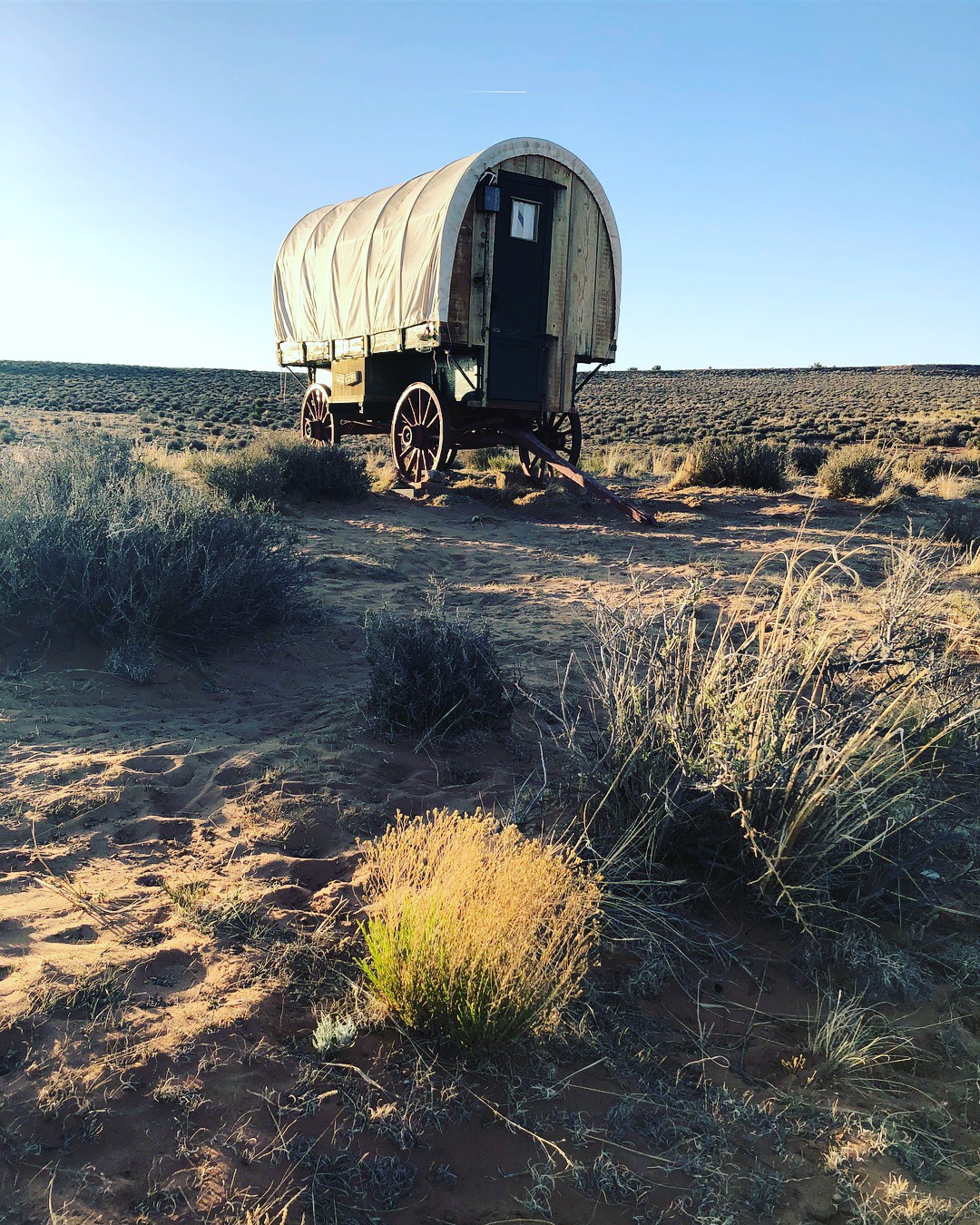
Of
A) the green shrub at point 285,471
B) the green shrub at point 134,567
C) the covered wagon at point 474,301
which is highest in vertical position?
the covered wagon at point 474,301

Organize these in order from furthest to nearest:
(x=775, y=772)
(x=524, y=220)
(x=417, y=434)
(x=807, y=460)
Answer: (x=807, y=460) < (x=417, y=434) < (x=524, y=220) < (x=775, y=772)

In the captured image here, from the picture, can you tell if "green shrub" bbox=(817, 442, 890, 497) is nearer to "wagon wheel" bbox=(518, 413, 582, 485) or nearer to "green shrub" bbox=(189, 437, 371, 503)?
"wagon wheel" bbox=(518, 413, 582, 485)

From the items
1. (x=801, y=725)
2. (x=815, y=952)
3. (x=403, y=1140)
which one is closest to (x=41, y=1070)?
(x=403, y=1140)

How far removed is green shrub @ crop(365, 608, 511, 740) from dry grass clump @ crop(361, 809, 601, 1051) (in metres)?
1.61

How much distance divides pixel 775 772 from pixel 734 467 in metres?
10.1

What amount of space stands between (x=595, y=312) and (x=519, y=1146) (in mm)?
10453

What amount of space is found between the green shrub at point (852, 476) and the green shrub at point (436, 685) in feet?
29.1

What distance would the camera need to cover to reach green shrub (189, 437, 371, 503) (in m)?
9.43

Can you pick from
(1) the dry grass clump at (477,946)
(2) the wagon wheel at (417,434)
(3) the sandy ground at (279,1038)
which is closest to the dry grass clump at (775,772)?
(3) the sandy ground at (279,1038)

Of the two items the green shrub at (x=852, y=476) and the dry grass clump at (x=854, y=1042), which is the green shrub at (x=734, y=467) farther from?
the dry grass clump at (x=854, y=1042)

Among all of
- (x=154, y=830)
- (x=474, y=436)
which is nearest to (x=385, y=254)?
(x=474, y=436)

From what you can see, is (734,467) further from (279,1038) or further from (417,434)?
(279,1038)

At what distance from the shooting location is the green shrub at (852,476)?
11.3 meters

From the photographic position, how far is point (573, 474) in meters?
9.99
